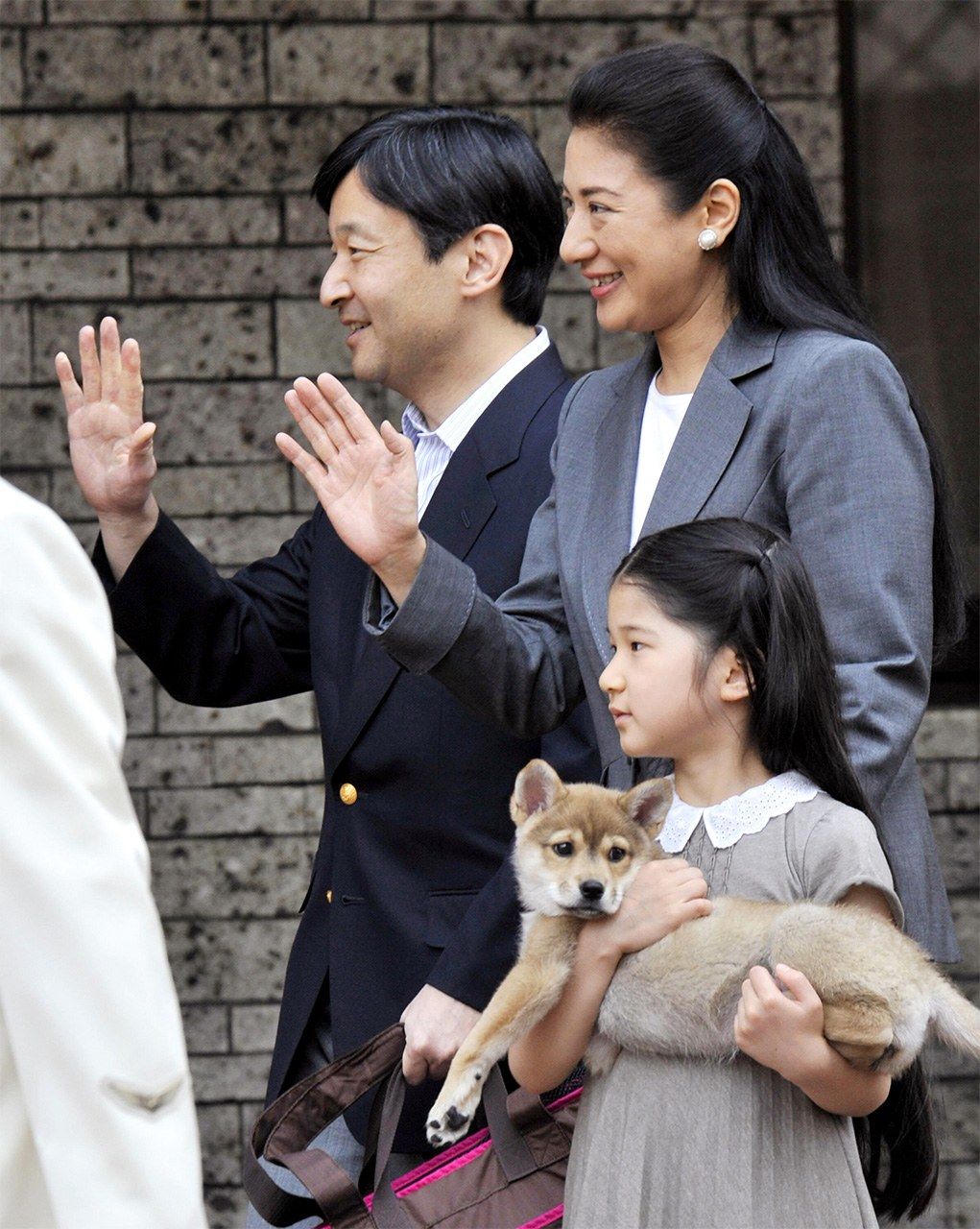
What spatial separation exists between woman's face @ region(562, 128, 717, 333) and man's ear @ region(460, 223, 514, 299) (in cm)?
64

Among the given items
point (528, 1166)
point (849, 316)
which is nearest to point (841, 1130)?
point (528, 1166)

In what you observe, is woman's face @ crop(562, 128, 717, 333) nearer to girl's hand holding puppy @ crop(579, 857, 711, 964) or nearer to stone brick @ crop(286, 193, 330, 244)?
girl's hand holding puppy @ crop(579, 857, 711, 964)

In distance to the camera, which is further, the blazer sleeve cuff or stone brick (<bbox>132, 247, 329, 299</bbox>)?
stone brick (<bbox>132, 247, 329, 299</bbox>)

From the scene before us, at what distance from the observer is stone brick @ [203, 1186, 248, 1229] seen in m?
4.90

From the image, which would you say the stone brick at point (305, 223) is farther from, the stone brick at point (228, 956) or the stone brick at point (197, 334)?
the stone brick at point (228, 956)

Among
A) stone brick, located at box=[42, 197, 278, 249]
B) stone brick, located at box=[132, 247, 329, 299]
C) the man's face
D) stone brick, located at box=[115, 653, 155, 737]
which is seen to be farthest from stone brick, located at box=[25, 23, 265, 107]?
the man's face

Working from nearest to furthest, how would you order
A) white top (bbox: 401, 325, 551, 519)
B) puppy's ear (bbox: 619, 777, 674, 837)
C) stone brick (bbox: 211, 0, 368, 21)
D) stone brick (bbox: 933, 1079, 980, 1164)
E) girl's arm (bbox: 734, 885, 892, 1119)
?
girl's arm (bbox: 734, 885, 892, 1119), puppy's ear (bbox: 619, 777, 674, 837), white top (bbox: 401, 325, 551, 519), stone brick (bbox: 211, 0, 368, 21), stone brick (bbox: 933, 1079, 980, 1164)

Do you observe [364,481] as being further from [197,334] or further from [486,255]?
[197,334]

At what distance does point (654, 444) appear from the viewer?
2717mm

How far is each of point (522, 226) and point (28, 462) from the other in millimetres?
1898

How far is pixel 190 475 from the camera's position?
15.9ft

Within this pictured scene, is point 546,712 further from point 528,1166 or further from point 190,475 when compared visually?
point 190,475

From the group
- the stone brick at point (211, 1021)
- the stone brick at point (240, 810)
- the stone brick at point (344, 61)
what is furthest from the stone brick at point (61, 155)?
the stone brick at point (211, 1021)

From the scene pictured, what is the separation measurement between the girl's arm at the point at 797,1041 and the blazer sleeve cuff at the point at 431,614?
2.06 ft
